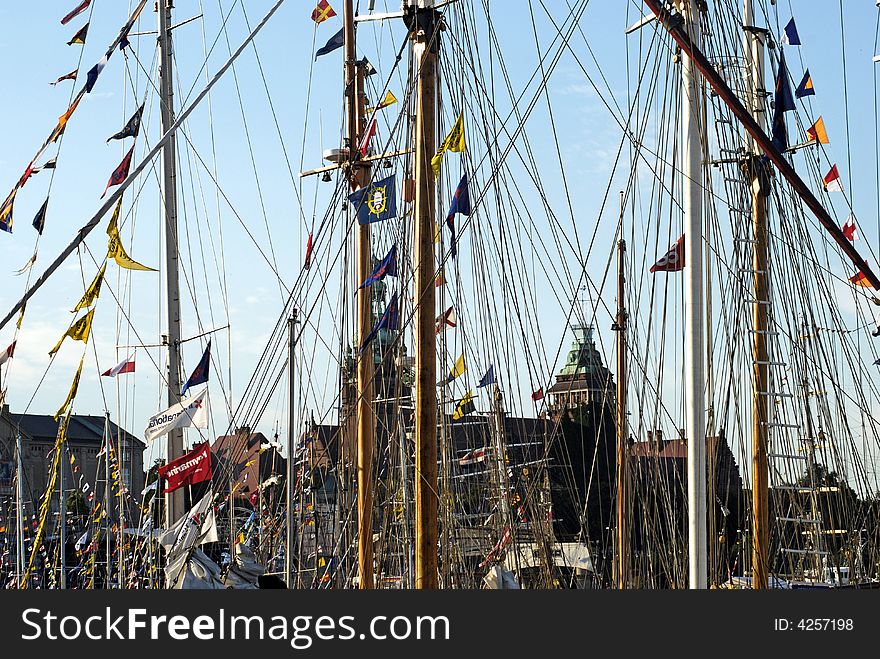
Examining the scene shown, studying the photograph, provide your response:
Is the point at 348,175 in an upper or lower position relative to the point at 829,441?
upper

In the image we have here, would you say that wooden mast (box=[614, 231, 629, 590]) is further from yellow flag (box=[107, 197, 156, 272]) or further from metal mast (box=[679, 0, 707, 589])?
yellow flag (box=[107, 197, 156, 272])

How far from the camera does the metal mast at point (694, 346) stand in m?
11.7

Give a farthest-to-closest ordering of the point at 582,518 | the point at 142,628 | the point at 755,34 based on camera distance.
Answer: the point at 582,518, the point at 755,34, the point at 142,628

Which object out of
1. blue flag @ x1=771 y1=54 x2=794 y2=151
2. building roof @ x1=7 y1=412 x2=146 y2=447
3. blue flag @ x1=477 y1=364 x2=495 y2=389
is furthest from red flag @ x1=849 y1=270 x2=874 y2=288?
building roof @ x1=7 y1=412 x2=146 y2=447

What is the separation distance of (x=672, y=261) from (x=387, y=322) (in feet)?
15.4

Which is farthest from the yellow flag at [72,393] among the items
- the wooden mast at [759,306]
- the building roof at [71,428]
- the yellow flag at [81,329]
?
the building roof at [71,428]

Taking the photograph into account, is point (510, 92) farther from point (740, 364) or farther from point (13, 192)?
point (13, 192)

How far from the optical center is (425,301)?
14008mm

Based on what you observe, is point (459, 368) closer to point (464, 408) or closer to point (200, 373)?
point (464, 408)

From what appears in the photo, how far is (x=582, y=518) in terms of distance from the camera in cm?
2138

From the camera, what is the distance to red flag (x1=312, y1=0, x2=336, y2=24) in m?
22.2

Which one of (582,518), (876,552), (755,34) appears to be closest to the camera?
(755,34)

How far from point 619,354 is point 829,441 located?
787 centimetres

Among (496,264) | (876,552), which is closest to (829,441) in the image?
(496,264)
